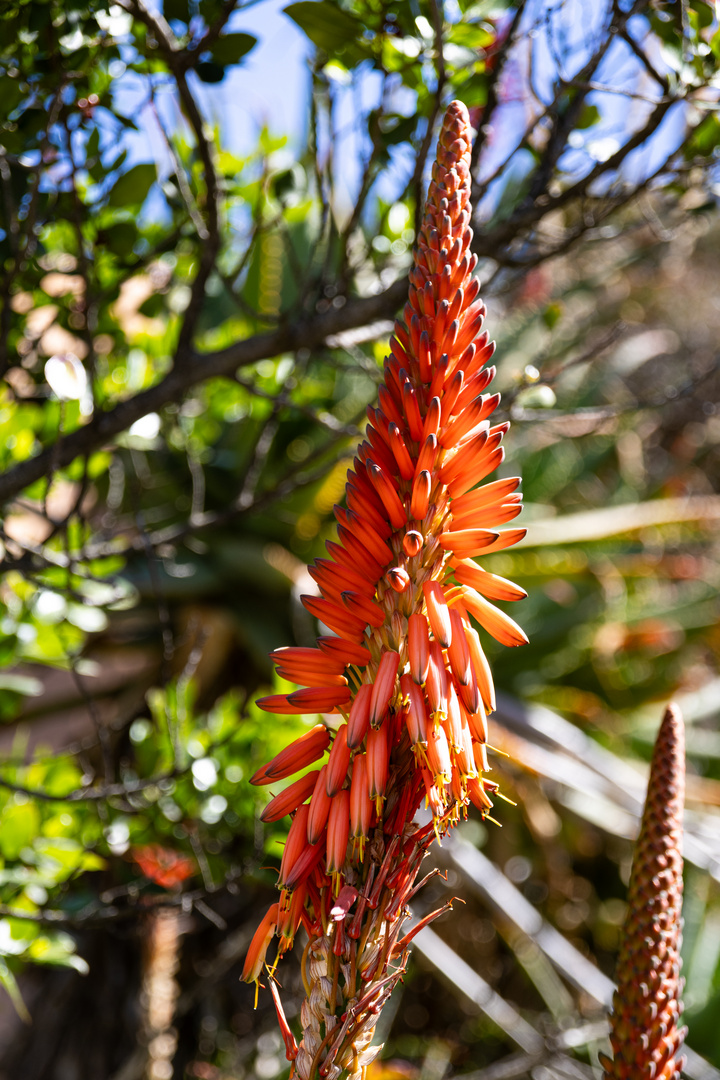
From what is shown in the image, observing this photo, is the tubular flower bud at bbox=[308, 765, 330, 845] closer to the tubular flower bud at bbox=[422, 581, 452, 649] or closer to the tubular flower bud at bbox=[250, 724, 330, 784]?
the tubular flower bud at bbox=[250, 724, 330, 784]

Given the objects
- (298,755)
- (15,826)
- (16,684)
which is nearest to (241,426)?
(16,684)

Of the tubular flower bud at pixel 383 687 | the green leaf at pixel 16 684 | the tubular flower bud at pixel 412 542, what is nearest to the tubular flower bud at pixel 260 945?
the tubular flower bud at pixel 383 687

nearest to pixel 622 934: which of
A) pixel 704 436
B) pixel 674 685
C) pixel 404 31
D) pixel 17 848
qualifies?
pixel 17 848

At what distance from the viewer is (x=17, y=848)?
5.28ft

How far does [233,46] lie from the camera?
1.36 m

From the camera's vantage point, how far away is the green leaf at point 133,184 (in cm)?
156

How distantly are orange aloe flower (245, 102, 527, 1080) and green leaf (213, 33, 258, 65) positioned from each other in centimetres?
72

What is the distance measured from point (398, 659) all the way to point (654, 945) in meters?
0.45

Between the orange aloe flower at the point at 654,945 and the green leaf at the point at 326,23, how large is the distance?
117 cm

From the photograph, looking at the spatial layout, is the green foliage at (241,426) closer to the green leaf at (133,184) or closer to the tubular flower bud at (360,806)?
the green leaf at (133,184)

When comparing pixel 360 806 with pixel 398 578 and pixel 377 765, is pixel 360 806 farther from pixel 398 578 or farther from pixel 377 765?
pixel 398 578

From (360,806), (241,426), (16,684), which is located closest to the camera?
(360,806)

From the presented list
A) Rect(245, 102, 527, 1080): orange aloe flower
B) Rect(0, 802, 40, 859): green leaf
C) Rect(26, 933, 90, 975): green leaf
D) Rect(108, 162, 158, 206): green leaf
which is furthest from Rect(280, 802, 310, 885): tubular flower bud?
Rect(108, 162, 158, 206): green leaf

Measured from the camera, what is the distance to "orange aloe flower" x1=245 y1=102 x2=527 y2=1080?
0.72 metres
